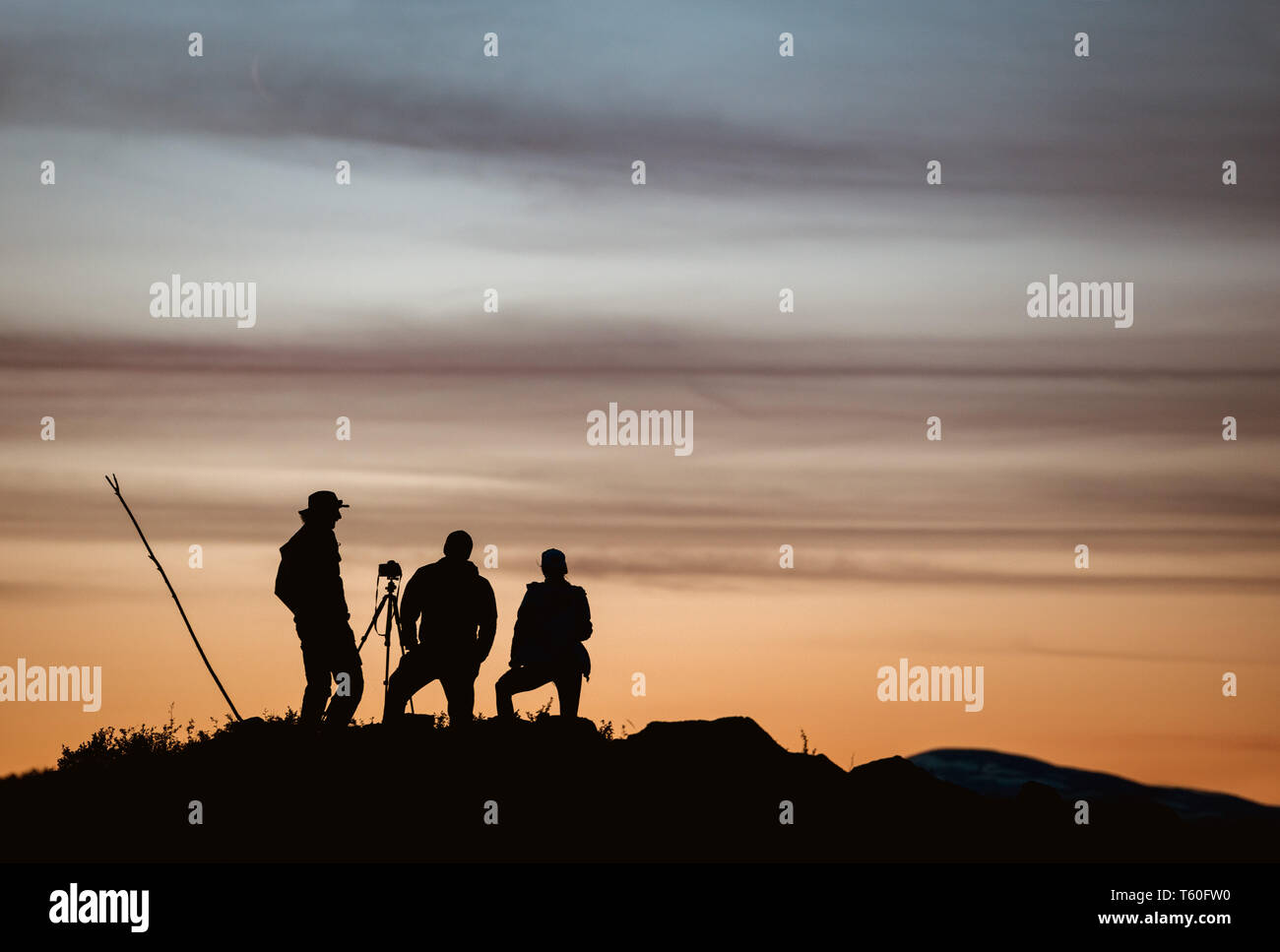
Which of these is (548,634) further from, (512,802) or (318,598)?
(318,598)

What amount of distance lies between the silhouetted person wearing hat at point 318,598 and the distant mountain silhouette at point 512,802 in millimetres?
908

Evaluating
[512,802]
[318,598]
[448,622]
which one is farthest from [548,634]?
[318,598]

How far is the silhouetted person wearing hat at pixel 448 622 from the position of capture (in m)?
18.0

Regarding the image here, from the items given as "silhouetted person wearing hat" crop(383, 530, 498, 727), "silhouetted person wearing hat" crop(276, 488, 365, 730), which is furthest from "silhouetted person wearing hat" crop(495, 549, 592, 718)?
"silhouetted person wearing hat" crop(276, 488, 365, 730)

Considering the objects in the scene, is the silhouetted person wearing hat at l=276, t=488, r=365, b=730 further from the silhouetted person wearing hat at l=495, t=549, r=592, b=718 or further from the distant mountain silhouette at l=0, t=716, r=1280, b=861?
the silhouetted person wearing hat at l=495, t=549, r=592, b=718

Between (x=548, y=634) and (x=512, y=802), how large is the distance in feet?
6.33

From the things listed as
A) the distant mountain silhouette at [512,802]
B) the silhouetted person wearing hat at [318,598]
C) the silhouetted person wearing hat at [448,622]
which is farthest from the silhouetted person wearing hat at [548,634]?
the silhouetted person wearing hat at [318,598]
